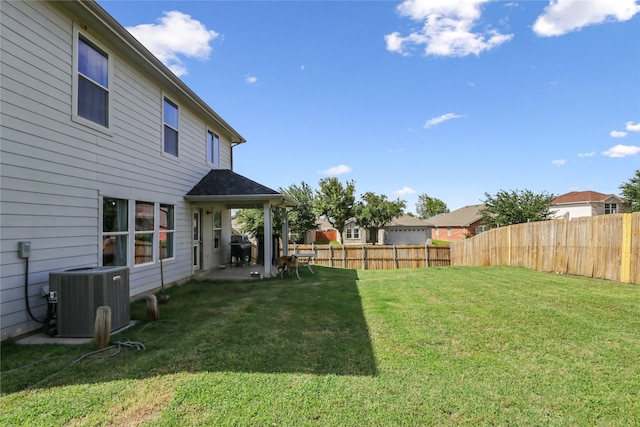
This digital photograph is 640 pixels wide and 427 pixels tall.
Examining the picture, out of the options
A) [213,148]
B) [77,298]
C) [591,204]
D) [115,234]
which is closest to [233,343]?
[77,298]

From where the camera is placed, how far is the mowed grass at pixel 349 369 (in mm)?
2408

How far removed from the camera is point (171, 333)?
437cm

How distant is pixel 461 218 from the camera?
38812 millimetres

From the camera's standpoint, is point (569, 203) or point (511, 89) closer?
point (511, 89)

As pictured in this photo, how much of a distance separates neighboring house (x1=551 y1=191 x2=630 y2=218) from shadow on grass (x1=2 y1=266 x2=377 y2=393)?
118 feet

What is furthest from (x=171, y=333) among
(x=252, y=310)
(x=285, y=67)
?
(x=285, y=67)

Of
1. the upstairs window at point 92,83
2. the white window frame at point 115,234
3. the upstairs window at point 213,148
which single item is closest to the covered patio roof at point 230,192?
the upstairs window at point 213,148

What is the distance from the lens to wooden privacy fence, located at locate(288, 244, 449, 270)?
16.8 m

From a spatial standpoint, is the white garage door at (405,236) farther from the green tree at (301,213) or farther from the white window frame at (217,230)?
the white window frame at (217,230)

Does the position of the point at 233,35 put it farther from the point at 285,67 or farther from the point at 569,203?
the point at 569,203

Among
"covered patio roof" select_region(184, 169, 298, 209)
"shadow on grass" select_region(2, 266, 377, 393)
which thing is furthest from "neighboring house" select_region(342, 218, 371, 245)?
"shadow on grass" select_region(2, 266, 377, 393)

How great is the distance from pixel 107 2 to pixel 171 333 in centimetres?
611

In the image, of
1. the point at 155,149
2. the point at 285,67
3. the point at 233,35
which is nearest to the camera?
the point at 155,149

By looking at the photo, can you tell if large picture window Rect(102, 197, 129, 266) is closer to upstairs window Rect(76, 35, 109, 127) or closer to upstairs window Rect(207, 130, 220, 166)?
upstairs window Rect(76, 35, 109, 127)
